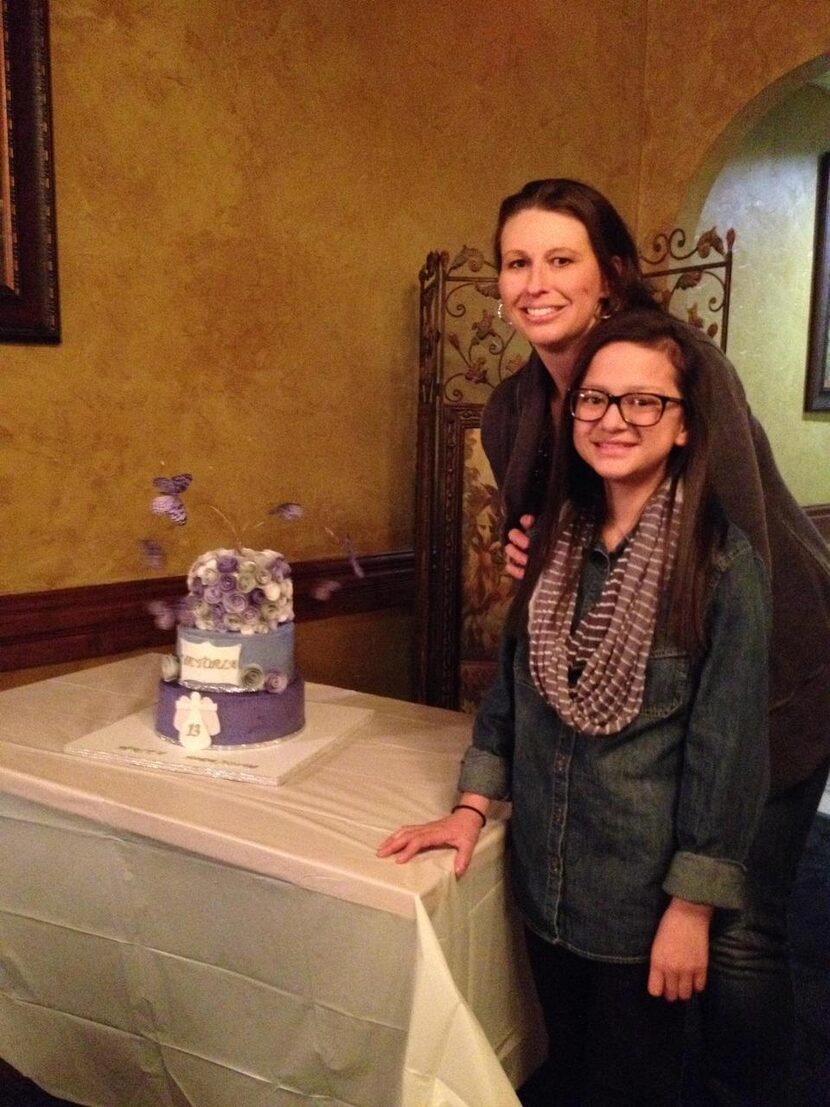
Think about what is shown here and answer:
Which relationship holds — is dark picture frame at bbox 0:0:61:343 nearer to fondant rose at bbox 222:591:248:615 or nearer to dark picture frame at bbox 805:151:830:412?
fondant rose at bbox 222:591:248:615

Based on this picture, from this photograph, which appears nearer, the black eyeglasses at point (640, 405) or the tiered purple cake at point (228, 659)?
the black eyeglasses at point (640, 405)

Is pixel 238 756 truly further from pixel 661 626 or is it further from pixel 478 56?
pixel 478 56

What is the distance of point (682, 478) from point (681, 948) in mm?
553

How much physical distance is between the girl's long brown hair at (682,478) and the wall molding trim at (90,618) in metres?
0.97

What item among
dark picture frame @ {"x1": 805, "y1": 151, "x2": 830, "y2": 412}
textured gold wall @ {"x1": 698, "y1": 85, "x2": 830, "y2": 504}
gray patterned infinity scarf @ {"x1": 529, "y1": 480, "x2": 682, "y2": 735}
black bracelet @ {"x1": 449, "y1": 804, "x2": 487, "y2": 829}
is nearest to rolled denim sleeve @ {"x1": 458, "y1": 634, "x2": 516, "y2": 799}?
black bracelet @ {"x1": 449, "y1": 804, "x2": 487, "y2": 829}

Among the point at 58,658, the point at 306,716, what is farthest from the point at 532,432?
the point at 58,658

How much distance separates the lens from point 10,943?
4.79ft

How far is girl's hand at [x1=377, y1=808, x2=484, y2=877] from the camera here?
115 centimetres

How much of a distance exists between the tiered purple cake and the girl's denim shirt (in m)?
0.46

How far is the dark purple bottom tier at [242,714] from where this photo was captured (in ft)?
4.79

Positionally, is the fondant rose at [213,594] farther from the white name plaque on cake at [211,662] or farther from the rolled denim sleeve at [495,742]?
the rolled denim sleeve at [495,742]

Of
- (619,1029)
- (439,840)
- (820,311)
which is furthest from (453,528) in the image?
(820,311)

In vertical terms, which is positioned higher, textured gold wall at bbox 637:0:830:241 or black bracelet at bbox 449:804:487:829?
textured gold wall at bbox 637:0:830:241

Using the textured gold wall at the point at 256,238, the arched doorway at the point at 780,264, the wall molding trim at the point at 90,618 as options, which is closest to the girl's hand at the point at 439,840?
the wall molding trim at the point at 90,618
